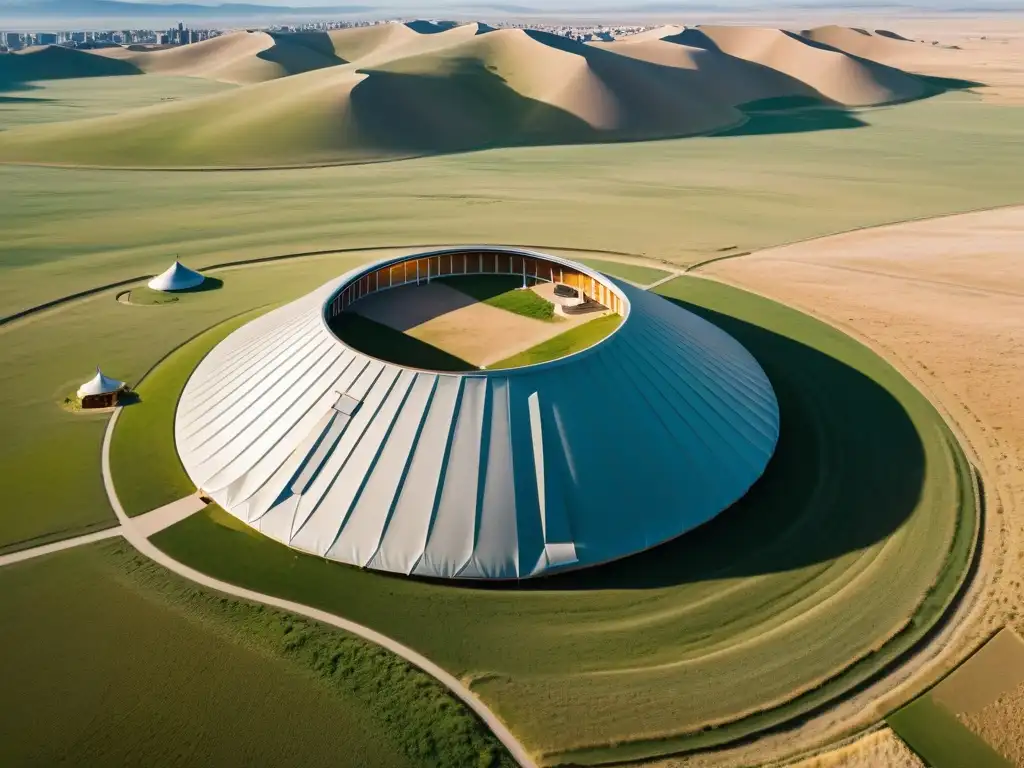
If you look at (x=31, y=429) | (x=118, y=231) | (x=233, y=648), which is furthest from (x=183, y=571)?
(x=118, y=231)

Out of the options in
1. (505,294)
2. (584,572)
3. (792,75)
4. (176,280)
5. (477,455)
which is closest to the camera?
(584,572)

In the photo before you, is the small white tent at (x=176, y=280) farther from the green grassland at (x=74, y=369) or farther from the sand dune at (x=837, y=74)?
the sand dune at (x=837, y=74)

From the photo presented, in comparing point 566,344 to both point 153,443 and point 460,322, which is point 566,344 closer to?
point 460,322

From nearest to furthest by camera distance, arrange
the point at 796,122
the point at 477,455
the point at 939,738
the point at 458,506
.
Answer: the point at 939,738, the point at 458,506, the point at 477,455, the point at 796,122

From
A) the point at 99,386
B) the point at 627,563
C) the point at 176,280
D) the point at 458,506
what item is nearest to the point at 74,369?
the point at 99,386

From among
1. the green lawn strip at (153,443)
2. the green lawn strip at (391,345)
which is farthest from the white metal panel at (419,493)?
the green lawn strip at (153,443)
